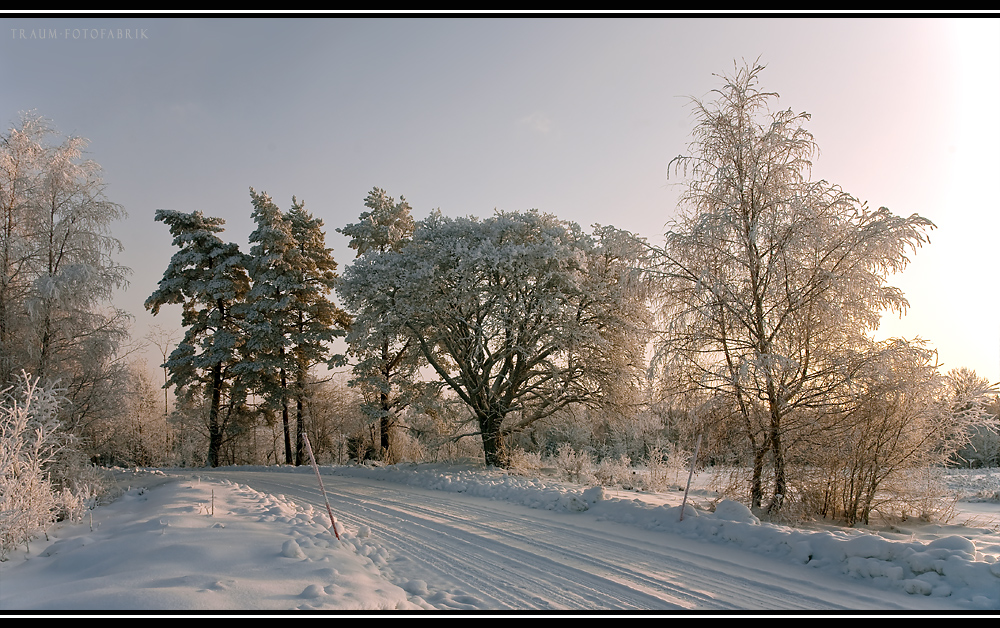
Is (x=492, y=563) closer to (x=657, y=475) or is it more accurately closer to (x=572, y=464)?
(x=657, y=475)

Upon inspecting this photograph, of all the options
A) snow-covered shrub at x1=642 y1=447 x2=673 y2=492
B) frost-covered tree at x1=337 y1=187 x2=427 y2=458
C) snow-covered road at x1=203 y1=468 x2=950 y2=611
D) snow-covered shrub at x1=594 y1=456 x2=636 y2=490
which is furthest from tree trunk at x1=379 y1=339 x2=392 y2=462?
snow-covered road at x1=203 y1=468 x2=950 y2=611

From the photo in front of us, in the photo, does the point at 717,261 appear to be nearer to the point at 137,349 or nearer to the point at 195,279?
the point at 137,349

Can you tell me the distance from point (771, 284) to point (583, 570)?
6550mm

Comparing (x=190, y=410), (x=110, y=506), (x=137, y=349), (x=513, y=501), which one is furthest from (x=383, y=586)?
(x=190, y=410)

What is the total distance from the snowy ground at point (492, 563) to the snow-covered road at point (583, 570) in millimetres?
31

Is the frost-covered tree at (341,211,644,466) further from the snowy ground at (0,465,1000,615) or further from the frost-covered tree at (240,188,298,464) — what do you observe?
the frost-covered tree at (240,188,298,464)

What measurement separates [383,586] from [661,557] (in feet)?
12.1

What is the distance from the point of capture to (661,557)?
21.6 ft

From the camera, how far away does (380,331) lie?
17.9 m

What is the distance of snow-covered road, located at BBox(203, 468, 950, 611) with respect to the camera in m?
4.96

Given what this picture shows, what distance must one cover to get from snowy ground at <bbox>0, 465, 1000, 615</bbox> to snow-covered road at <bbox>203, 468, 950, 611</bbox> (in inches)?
1.2

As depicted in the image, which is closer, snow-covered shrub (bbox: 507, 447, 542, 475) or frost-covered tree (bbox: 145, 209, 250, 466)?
snow-covered shrub (bbox: 507, 447, 542, 475)

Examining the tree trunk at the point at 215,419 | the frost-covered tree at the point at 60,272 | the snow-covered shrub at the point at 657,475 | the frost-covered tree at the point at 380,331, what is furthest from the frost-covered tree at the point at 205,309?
the snow-covered shrub at the point at 657,475

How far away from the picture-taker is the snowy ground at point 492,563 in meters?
4.42
